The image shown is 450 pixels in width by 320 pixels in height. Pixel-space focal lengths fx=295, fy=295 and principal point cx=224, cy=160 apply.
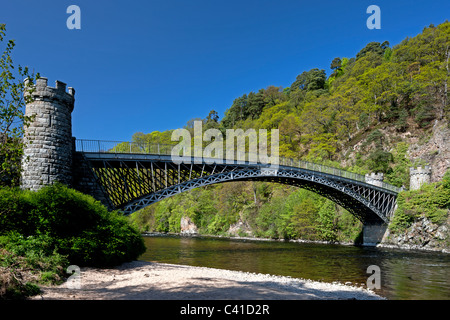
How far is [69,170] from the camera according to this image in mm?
18328

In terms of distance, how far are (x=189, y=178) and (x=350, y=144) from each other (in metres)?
39.0

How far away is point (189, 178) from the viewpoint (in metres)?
27.6

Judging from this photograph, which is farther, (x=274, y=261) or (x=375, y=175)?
(x=375, y=175)

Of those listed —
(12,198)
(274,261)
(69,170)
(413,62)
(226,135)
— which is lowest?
(274,261)

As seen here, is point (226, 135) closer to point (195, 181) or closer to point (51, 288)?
point (195, 181)

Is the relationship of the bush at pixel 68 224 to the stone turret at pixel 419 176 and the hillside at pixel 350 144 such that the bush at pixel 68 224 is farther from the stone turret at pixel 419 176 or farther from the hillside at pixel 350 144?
the stone turret at pixel 419 176

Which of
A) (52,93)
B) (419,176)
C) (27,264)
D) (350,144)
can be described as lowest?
(27,264)

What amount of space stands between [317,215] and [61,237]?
36.1m

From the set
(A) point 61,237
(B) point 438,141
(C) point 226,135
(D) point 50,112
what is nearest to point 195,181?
(D) point 50,112

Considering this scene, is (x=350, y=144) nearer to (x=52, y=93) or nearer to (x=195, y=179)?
(x=195, y=179)

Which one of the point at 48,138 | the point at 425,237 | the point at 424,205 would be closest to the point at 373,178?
the point at 424,205

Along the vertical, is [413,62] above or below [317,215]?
above

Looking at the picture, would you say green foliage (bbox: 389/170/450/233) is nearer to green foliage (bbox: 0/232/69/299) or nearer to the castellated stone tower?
green foliage (bbox: 0/232/69/299)

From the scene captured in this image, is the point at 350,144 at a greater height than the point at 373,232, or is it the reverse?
the point at 350,144
